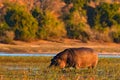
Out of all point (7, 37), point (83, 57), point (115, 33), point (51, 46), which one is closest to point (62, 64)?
point (83, 57)

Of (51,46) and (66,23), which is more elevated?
(66,23)

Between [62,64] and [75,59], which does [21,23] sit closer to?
[75,59]

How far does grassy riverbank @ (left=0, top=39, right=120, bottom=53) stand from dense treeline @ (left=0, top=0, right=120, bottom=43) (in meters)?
0.78

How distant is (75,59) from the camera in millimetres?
22453

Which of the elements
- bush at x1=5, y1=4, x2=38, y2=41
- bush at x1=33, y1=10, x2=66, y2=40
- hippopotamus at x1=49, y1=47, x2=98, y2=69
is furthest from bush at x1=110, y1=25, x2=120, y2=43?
hippopotamus at x1=49, y1=47, x2=98, y2=69

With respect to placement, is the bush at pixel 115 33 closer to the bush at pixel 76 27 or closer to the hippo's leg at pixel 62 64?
the bush at pixel 76 27

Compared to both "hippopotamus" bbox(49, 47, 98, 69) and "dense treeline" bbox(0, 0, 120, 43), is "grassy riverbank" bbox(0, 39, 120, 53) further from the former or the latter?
"hippopotamus" bbox(49, 47, 98, 69)

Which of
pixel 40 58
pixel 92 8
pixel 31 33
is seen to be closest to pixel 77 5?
pixel 92 8

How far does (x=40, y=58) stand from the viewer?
31.6 metres

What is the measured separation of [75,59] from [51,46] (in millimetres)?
22241

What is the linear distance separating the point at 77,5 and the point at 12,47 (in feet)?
53.1

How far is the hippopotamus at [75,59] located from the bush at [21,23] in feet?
78.3

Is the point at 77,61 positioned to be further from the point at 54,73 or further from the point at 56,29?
the point at 56,29

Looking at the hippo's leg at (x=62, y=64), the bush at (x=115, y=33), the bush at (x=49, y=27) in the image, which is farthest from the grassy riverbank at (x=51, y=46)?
the hippo's leg at (x=62, y=64)
